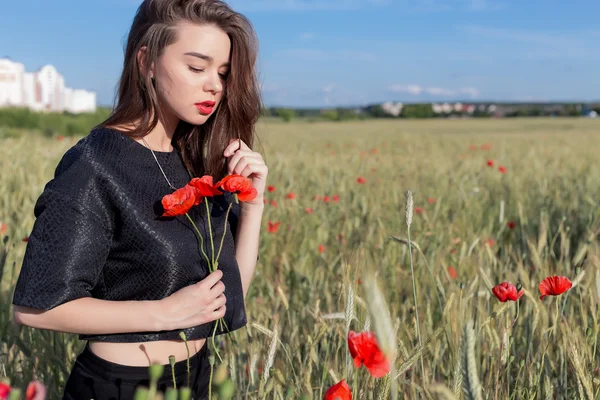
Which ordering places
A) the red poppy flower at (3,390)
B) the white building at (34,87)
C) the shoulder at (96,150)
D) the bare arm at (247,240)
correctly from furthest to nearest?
the white building at (34,87)
the bare arm at (247,240)
the shoulder at (96,150)
the red poppy flower at (3,390)

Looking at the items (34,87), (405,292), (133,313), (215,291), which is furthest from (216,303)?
(34,87)

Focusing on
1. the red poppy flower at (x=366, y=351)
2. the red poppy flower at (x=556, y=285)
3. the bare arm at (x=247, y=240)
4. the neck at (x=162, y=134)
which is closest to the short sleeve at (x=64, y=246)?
the neck at (x=162, y=134)

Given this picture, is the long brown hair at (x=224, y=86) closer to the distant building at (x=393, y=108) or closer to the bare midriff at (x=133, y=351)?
the bare midriff at (x=133, y=351)

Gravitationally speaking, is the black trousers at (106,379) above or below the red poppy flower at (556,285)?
below

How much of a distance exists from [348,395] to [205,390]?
2.00 ft

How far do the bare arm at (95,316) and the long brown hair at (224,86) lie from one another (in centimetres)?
33

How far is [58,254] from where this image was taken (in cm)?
101

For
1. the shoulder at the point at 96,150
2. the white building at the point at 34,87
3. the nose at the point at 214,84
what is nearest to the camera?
the shoulder at the point at 96,150

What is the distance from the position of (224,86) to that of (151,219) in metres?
0.32

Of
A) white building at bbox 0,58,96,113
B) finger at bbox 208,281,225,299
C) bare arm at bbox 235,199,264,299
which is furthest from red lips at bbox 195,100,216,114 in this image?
white building at bbox 0,58,96,113

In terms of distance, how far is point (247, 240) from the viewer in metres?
1.33

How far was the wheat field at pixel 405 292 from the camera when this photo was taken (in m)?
1.02

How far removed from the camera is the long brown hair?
1.20 meters

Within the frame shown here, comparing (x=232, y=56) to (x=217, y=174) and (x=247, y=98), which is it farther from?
(x=217, y=174)
